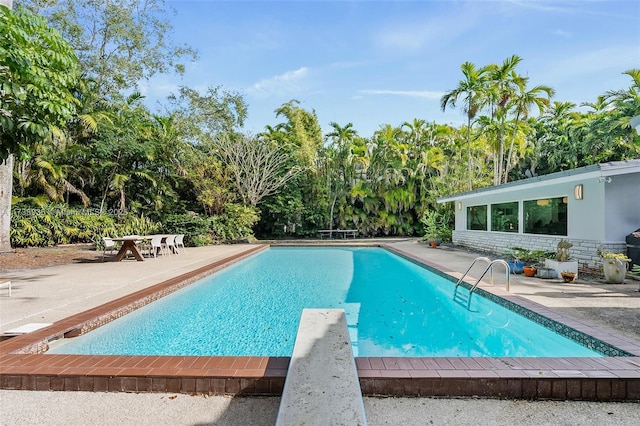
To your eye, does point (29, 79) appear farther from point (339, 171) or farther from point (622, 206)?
point (339, 171)

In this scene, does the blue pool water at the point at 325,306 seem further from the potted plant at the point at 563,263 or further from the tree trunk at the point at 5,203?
the tree trunk at the point at 5,203

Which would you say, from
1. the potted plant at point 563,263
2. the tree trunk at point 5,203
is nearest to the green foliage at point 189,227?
the tree trunk at point 5,203

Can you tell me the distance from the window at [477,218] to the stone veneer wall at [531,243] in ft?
0.67

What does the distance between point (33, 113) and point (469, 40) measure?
11.0 m

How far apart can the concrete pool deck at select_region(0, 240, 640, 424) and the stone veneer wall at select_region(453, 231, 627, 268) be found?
1.13 metres

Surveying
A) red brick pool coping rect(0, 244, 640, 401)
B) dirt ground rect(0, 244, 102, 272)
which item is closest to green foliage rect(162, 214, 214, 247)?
dirt ground rect(0, 244, 102, 272)

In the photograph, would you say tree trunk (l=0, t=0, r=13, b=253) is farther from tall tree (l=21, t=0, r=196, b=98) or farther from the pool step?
the pool step

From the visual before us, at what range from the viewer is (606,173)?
6.68m

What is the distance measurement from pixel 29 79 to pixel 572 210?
1009cm

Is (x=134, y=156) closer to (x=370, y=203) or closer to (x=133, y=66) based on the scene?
(x=133, y=66)

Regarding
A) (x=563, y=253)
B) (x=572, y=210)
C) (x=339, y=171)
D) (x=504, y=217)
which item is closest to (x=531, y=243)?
(x=504, y=217)

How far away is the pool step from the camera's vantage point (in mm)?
2025

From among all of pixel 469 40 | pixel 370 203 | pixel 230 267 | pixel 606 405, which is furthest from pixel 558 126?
pixel 606 405

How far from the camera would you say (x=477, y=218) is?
13.1 metres
